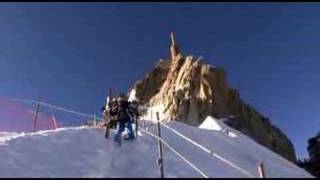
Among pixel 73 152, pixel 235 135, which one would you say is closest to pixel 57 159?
pixel 73 152

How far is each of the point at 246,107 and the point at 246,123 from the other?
4.98m

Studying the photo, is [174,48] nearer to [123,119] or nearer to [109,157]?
[123,119]

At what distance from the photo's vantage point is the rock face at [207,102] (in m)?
78.2

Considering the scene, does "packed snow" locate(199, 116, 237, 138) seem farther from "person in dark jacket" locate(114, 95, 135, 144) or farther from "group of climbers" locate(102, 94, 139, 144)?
"person in dark jacket" locate(114, 95, 135, 144)

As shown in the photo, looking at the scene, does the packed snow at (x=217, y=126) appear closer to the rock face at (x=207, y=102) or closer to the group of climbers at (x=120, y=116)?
the group of climbers at (x=120, y=116)

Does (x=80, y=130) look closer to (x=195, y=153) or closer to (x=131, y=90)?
(x=195, y=153)

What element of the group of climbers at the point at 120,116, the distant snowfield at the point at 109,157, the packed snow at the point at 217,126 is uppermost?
the group of climbers at the point at 120,116

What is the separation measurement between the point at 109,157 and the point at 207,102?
65.7 meters

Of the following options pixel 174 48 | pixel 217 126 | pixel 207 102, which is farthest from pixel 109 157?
pixel 174 48

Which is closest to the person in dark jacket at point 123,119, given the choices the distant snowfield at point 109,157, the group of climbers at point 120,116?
the group of climbers at point 120,116

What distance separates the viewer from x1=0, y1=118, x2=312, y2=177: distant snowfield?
13.5 metres

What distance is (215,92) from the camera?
8181cm

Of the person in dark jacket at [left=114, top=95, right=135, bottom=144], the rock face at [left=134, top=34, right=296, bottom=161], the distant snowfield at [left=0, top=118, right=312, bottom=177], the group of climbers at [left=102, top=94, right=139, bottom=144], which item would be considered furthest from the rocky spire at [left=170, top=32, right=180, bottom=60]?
the person in dark jacket at [left=114, top=95, right=135, bottom=144]

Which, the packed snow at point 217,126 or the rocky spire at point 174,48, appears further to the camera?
the rocky spire at point 174,48
